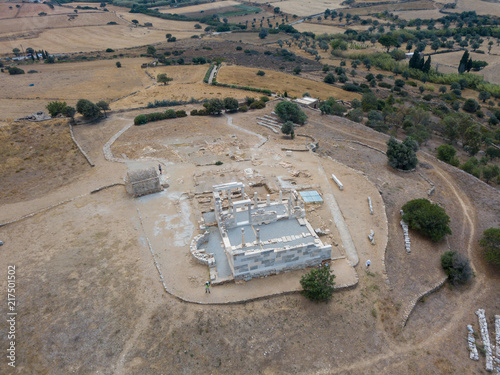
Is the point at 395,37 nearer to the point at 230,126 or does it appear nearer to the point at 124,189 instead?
the point at 230,126

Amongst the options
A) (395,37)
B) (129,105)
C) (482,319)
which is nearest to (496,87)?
(395,37)

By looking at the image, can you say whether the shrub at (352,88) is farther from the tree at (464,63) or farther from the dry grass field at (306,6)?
the dry grass field at (306,6)

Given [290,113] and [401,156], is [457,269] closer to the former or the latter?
[401,156]

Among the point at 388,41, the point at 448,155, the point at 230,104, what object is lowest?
the point at 448,155

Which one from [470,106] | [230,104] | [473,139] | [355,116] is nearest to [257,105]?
[230,104]

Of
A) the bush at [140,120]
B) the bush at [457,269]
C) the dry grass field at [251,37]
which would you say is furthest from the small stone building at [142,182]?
the dry grass field at [251,37]

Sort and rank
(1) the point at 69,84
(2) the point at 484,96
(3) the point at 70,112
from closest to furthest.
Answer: (3) the point at 70,112
(1) the point at 69,84
(2) the point at 484,96

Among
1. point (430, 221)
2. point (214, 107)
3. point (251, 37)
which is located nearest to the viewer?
point (430, 221)
